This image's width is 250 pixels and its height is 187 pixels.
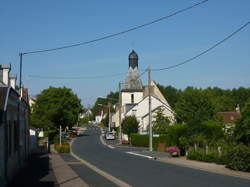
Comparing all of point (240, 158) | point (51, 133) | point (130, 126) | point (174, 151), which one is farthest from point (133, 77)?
point (240, 158)

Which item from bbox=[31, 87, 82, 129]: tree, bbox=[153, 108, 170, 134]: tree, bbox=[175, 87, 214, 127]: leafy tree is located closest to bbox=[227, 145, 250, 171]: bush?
bbox=[153, 108, 170, 134]: tree

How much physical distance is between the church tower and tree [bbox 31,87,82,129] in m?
11.1

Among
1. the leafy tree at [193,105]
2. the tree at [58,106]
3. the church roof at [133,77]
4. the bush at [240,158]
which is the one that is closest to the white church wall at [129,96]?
the church roof at [133,77]

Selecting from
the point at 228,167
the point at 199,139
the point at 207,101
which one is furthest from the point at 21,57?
the point at 207,101

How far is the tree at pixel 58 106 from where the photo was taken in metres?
81.8

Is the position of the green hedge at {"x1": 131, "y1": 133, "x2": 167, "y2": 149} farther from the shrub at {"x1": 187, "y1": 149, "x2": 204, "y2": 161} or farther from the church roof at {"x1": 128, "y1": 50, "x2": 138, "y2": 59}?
the church roof at {"x1": 128, "y1": 50, "x2": 138, "y2": 59}

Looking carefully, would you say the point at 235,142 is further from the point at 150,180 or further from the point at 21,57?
the point at 21,57

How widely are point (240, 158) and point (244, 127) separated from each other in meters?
4.17

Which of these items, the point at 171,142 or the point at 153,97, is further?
the point at 153,97

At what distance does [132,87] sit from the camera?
95500 mm

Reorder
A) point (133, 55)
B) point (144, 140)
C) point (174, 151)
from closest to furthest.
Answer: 1. point (174, 151)
2. point (144, 140)
3. point (133, 55)

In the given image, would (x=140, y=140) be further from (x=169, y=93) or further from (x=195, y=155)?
(x=169, y=93)

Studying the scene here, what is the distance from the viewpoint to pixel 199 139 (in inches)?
1282

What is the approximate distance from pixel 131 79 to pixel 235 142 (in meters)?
68.4
